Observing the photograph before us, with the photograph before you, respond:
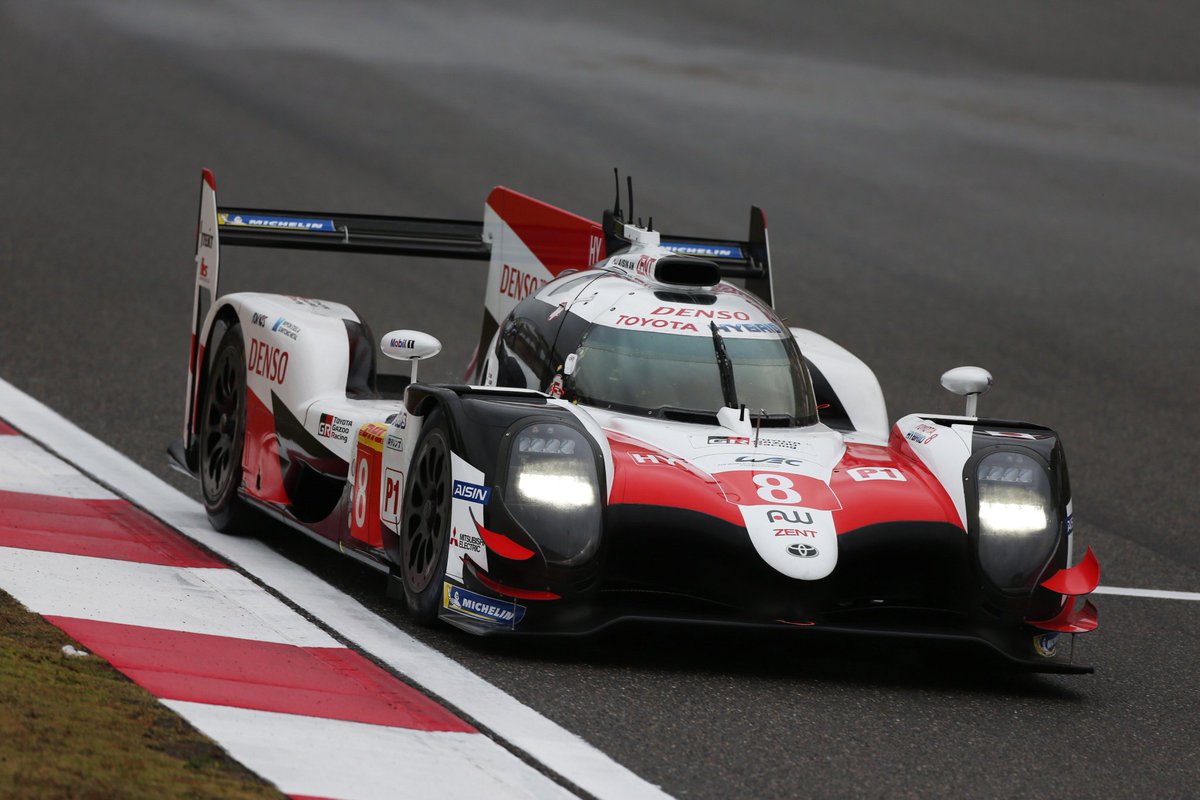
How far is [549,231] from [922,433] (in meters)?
2.75

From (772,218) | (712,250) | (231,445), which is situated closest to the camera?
(231,445)

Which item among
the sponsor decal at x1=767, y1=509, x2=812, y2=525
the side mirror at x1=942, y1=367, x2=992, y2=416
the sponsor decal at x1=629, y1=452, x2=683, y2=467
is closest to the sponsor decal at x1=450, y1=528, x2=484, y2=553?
the sponsor decal at x1=629, y1=452, x2=683, y2=467

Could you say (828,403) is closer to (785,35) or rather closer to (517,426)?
(517,426)

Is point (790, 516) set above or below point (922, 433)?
below

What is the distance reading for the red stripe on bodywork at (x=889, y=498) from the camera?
6270mm

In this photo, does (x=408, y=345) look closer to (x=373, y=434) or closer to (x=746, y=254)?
(x=373, y=434)

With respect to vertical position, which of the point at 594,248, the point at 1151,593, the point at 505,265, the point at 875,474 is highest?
the point at 594,248

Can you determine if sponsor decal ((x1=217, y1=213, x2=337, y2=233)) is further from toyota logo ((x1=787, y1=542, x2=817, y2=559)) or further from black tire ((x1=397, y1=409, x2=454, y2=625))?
toyota logo ((x1=787, y1=542, x2=817, y2=559))

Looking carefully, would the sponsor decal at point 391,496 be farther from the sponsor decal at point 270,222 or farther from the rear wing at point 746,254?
the rear wing at point 746,254

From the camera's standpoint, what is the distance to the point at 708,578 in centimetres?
607

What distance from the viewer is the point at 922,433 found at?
22.6 feet

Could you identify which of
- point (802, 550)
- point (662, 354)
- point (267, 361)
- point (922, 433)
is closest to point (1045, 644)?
point (922, 433)

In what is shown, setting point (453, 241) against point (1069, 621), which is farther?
point (453, 241)

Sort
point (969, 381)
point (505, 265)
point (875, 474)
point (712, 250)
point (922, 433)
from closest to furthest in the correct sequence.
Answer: point (875, 474) → point (922, 433) → point (969, 381) → point (505, 265) → point (712, 250)
